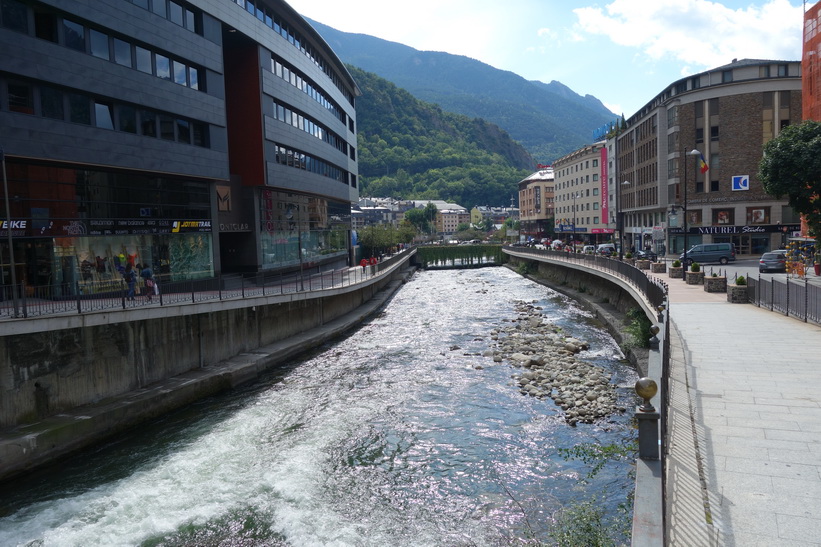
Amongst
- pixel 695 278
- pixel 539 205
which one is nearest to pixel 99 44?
pixel 695 278

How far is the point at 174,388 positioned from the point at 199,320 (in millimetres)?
3884

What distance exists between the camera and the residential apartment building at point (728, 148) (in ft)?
186

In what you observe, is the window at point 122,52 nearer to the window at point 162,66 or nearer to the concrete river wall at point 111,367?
the window at point 162,66

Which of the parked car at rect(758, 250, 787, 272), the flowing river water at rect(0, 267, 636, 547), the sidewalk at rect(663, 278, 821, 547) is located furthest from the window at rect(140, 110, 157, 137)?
the parked car at rect(758, 250, 787, 272)

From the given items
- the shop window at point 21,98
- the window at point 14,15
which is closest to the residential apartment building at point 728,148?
the shop window at point 21,98

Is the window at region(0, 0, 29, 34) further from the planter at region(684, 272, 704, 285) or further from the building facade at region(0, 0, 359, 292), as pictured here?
the planter at region(684, 272, 704, 285)

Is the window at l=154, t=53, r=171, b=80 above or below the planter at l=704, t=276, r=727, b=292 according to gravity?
above

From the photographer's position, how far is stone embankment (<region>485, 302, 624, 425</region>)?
57.3 feet

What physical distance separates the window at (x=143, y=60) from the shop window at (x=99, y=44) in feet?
5.74

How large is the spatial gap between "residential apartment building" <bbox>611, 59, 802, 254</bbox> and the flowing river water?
4386 centimetres

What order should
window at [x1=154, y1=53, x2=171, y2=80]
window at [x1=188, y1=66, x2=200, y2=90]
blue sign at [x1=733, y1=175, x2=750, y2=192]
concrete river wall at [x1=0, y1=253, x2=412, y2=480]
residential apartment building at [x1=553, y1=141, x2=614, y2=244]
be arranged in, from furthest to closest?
residential apartment building at [x1=553, y1=141, x2=614, y2=244] → blue sign at [x1=733, y1=175, x2=750, y2=192] → window at [x1=188, y1=66, x2=200, y2=90] → window at [x1=154, y1=53, x2=171, y2=80] → concrete river wall at [x1=0, y1=253, x2=412, y2=480]

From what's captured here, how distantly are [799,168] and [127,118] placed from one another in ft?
121

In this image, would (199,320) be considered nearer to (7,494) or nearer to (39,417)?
(39,417)

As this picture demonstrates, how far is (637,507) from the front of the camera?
593cm
